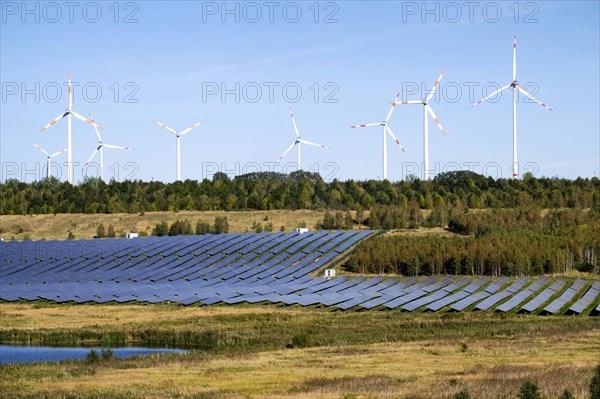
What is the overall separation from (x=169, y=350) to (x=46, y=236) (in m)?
88.3

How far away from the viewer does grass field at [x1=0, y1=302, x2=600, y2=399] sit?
34.1 metres

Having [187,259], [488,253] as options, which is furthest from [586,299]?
[187,259]

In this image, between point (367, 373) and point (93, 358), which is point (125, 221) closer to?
point (93, 358)

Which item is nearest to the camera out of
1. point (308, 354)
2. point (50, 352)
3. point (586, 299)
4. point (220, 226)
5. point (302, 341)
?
point (308, 354)

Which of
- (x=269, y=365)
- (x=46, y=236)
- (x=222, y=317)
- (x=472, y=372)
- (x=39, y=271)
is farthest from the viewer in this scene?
(x=46, y=236)

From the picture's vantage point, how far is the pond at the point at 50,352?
46.2 meters

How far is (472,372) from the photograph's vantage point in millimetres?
37469

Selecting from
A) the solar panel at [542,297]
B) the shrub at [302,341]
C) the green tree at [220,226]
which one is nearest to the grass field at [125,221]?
the green tree at [220,226]

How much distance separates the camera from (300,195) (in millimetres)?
148625

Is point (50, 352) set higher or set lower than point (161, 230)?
lower

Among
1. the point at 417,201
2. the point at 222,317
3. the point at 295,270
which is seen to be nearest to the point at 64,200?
the point at 417,201

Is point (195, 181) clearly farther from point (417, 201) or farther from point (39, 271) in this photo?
point (39, 271)

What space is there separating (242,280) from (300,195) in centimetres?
6319

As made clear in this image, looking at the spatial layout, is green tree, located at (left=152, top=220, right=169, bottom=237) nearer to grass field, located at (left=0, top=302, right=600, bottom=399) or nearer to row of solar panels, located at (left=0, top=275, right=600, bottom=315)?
row of solar panels, located at (left=0, top=275, right=600, bottom=315)
